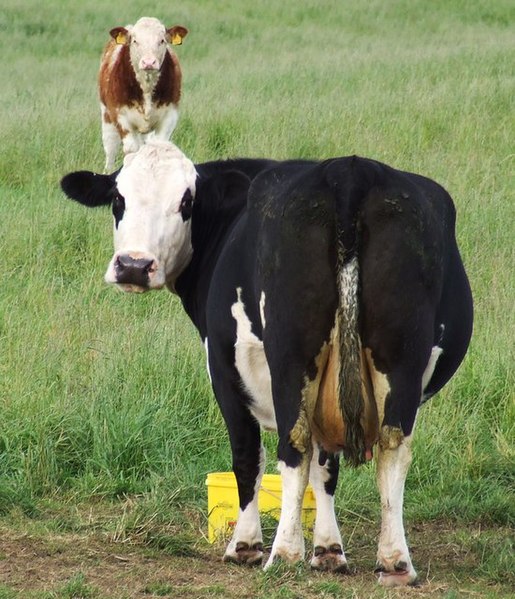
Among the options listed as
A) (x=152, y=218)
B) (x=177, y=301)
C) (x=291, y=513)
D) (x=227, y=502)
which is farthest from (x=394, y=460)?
(x=177, y=301)

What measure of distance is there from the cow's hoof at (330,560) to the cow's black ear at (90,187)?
183cm

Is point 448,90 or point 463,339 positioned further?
point 448,90

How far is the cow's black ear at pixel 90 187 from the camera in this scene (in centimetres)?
554

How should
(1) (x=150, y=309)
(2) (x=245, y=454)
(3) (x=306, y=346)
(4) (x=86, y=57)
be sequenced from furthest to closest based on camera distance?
(4) (x=86, y=57), (1) (x=150, y=309), (2) (x=245, y=454), (3) (x=306, y=346)

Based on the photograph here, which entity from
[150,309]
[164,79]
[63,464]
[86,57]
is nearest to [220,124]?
[164,79]

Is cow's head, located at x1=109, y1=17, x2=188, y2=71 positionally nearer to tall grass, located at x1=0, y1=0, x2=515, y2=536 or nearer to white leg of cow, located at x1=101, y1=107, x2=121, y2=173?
tall grass, located at x1=0, y1=0, x2=515, y2=536

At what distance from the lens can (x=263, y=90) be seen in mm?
15164

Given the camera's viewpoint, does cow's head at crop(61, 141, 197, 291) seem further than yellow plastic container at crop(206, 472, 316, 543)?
No

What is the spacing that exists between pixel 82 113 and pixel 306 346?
397 inches

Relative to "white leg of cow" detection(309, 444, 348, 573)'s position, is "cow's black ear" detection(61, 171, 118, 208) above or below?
above

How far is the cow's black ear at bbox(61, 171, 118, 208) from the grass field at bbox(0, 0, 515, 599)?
3.94 ft

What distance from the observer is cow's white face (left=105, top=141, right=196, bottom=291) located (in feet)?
16.1

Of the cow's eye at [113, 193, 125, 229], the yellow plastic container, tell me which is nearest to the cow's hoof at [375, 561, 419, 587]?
the yellow plastic container

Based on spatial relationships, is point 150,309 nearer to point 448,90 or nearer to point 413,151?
point 413,151
